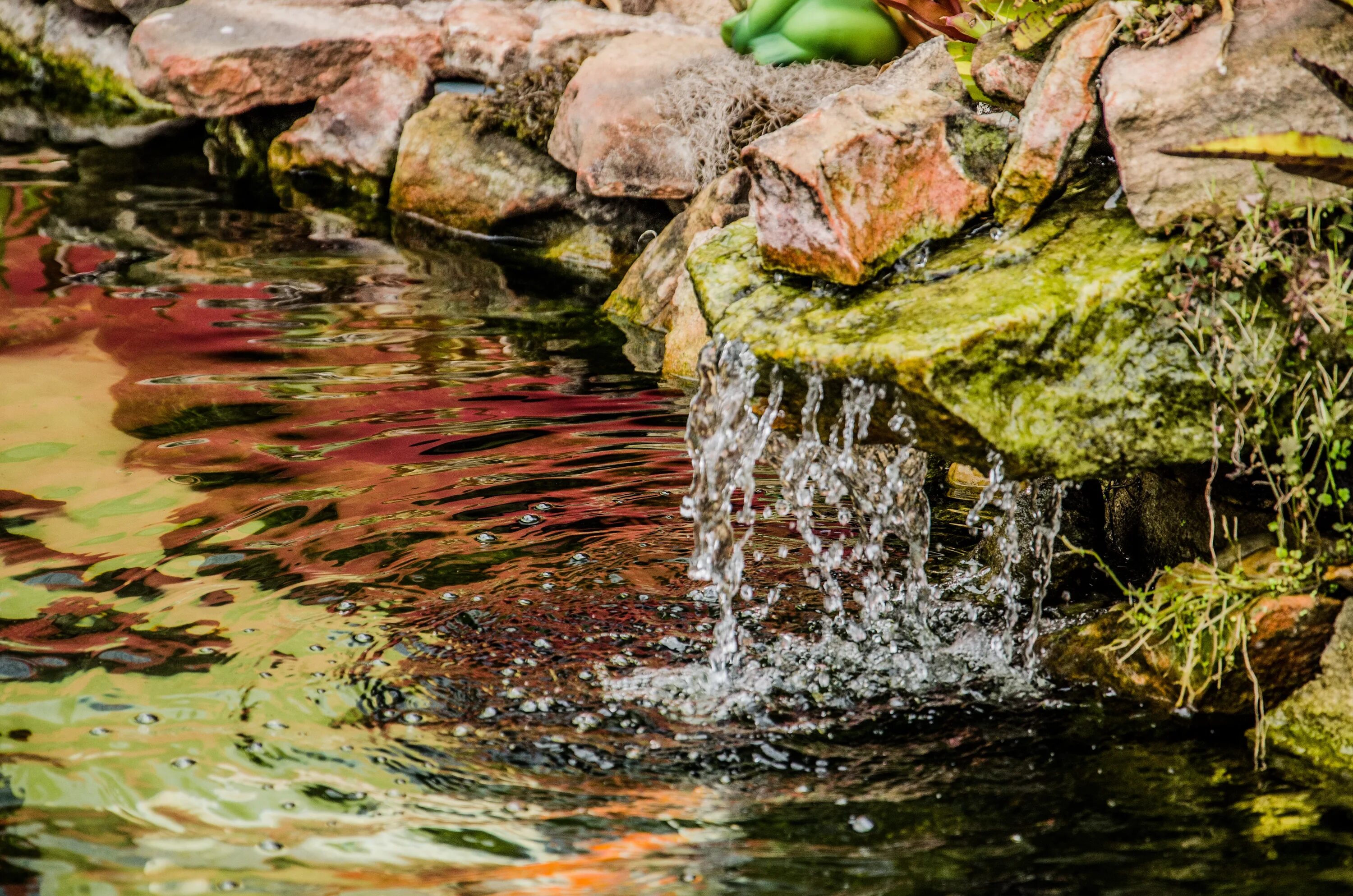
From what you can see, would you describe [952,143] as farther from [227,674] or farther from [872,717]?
[227,674]

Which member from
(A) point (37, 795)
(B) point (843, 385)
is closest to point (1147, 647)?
(B) point (843, 385)

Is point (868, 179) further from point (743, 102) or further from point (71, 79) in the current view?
point (71, 79)

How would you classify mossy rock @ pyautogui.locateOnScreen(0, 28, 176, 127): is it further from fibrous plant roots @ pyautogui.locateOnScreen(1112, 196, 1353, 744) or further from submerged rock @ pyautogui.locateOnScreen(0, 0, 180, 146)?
fibrous plant roots @ pyautogui.locateOnScreen(1112, 196, 1353, 744)

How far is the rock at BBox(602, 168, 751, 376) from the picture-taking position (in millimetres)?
6648

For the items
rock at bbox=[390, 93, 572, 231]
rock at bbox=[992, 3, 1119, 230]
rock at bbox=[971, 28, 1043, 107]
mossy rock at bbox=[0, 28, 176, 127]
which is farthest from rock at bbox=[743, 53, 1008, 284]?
mossy rock at bbox=[0, 28, 176, 127]

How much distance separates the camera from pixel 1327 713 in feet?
10.2

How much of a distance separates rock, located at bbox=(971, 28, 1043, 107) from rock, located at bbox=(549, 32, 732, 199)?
4.28 metres

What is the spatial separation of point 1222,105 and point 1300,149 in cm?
39

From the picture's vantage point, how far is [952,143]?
11.7ft

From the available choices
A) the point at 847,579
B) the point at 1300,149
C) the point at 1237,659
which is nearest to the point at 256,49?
the point at 847,579

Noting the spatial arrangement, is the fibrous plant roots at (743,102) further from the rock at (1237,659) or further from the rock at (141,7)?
the rock at (141,7)

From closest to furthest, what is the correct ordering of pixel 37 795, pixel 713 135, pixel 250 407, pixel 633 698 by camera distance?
pixel 37 795
pixel 633 698
pixel 250 407
pixel 713 135

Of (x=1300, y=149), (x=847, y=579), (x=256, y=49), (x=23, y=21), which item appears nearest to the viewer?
(x=1300, y=149)

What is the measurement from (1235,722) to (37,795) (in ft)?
10.1
